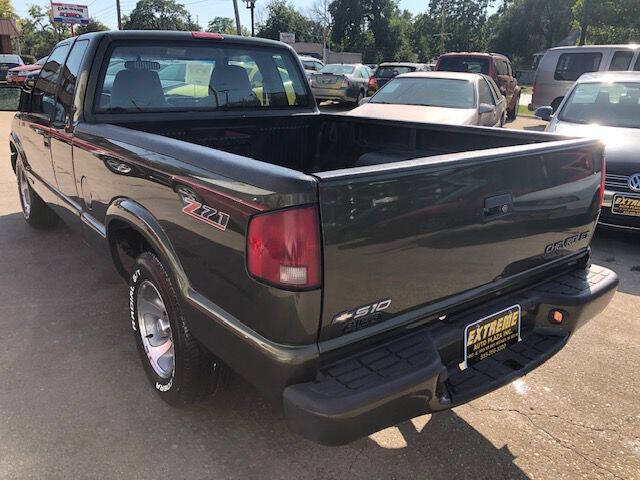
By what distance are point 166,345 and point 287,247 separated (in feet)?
4.56

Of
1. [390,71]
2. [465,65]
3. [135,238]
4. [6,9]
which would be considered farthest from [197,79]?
[6,9]

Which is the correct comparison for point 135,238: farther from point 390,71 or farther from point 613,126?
point 390,71

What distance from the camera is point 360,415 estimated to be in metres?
1.78

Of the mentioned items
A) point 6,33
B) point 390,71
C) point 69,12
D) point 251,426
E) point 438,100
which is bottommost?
point 251,426

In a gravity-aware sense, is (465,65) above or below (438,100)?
above

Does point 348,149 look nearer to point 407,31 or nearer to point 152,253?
point 152,253

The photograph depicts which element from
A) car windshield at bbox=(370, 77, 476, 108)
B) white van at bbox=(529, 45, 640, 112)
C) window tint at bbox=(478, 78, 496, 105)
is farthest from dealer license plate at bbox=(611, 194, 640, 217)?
white van at bbox=(529, 45, 640, 112)

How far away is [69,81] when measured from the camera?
360 cm

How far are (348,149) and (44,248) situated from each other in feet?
10.2

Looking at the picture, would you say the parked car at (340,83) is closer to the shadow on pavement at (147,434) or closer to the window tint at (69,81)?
the window tint at (69,81)

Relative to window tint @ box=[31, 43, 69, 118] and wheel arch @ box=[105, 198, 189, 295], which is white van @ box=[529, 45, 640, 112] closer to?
window tint @ box=[31, 43, 69, 118]

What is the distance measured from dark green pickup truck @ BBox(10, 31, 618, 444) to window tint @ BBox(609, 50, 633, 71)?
10714 millimetres

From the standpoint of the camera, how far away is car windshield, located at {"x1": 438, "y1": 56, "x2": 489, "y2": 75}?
13.6 m

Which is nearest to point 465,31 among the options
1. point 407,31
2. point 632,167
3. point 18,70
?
point 407,31
